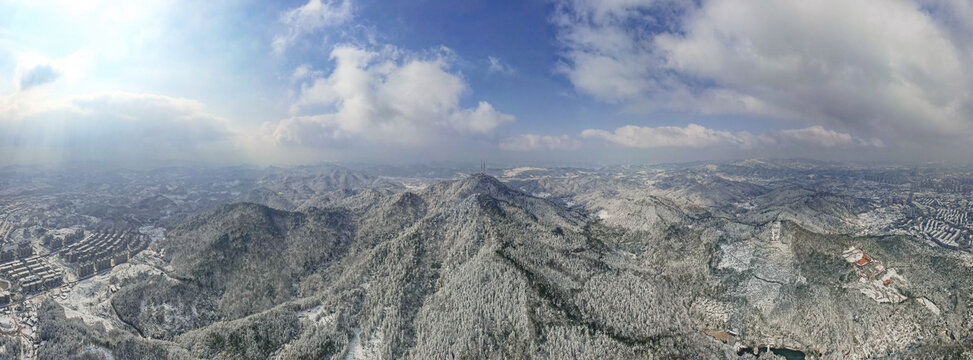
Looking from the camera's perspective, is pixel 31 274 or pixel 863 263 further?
pixel 31 274

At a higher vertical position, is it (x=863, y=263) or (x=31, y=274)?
(x=863, y=263)

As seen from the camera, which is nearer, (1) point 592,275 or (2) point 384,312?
(2) point 384,312

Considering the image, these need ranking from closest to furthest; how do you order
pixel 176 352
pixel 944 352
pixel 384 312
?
pixel 944 352
pixel 176 352
pixel 384 312

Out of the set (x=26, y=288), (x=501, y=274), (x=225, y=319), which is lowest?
(x=225, y=319)

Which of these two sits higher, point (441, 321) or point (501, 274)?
point (501, 274)

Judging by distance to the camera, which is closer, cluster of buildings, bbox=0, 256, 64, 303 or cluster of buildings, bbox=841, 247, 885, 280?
cluster of buildings, bbox=841, 247, 885, 280

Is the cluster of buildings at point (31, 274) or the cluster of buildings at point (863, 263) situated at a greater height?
the cluster of buildings at point (863, 263)

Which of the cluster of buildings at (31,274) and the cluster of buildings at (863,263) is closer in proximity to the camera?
the cluster of buildings at (863,263)

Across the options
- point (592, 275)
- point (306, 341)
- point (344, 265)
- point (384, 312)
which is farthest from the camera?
point (344, 265)

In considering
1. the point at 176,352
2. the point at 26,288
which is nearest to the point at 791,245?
the point at 176,352

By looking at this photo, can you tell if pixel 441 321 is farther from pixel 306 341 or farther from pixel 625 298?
pixel 625 298

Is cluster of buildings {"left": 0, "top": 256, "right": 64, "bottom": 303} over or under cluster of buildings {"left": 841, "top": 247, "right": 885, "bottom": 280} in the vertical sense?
under
